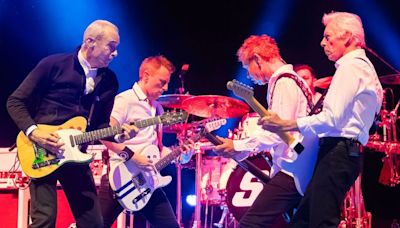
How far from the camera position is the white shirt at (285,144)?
4043 millimetres

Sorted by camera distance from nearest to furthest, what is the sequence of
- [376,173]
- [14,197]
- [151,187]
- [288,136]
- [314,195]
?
1. [314,195]
2. [288,136]
3. [151,187]
4. [14,197]
5. [376,173]

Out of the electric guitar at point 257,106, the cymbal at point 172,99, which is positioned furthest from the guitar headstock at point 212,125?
the electric guitar at point 257,106

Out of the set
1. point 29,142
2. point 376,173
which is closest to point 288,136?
point 29,142

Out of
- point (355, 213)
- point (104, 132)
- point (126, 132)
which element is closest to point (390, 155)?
point (355, 213)

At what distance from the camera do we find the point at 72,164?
4215 millimetres

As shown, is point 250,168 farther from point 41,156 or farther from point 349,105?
point 41,156

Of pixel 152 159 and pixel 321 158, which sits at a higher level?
pixel 321 158

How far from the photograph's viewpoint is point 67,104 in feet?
14.0

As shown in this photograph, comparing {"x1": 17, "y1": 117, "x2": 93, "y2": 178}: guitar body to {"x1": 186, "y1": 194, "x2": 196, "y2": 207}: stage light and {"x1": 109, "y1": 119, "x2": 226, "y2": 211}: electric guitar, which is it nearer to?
{"x1": 109, "y1": 119, "x2": 226, "y2": 211}: electric guitar

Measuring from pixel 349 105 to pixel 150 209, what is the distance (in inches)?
88.5

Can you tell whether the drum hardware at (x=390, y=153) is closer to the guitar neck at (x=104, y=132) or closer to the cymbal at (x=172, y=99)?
the cymbal at (x=172, y=99)

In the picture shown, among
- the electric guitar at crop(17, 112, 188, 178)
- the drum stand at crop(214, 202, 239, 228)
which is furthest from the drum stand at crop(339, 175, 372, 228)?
the electric guitar at crop(17, 112, 188, 178)

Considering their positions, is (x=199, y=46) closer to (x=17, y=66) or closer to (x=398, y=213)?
(x=17, y=66)

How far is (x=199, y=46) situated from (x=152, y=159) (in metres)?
3.75
